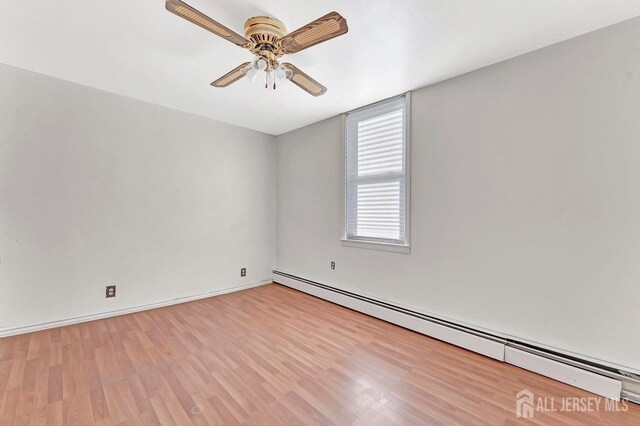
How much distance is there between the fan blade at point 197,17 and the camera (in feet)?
3.89

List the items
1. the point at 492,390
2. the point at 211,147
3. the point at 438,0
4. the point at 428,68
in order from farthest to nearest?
the point at 211,147
the point at 428,68
the point at 492,390
the point at 438,0

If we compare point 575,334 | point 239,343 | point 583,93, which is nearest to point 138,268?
point 239,343

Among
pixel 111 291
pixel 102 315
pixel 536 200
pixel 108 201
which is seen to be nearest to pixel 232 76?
pixel 108 201

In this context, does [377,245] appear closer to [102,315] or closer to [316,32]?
[316,32]

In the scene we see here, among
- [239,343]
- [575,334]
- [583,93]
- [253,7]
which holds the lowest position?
[239,343]

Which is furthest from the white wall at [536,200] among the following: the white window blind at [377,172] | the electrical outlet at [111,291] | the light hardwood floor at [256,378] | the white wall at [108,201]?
the electrical outlet at [111,291]

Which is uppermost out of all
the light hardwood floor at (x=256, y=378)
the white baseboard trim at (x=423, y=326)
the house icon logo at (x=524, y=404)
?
the white baseboard trim at (x=423, y=326)

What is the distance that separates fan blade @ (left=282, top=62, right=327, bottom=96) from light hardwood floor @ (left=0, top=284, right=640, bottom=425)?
214 cm

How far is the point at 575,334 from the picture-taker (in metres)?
1.76

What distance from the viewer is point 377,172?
296cm

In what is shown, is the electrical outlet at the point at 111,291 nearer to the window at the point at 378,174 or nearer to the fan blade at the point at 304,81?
the window at the point at 378,174

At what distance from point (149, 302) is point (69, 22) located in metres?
2.69

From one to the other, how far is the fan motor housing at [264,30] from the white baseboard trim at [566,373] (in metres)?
2.78

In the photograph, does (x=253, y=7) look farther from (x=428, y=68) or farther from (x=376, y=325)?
(x=376, y=325)
